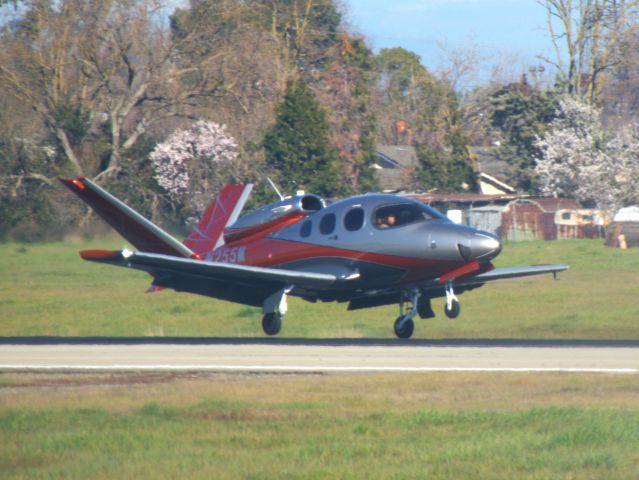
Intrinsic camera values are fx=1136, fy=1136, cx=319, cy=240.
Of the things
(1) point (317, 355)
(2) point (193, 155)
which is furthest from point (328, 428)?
(2) point (193, 155)

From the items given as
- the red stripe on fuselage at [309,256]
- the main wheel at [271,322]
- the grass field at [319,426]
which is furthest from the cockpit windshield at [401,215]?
the grass field at [319,426]

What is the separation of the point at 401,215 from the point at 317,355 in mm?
5049

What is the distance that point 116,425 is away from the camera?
1148 centimetres

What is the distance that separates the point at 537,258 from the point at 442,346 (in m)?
31.1

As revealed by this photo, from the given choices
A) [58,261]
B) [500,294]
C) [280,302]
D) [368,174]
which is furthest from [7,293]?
[368,174]

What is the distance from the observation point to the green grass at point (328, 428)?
31.7 ft

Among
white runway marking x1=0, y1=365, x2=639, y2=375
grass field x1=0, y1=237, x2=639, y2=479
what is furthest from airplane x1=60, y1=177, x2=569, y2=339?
grass field x1=0, y1=237, x2=639, y2=479

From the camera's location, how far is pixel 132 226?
24094 millimetres

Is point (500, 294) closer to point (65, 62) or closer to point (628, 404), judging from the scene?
point (628, 404)

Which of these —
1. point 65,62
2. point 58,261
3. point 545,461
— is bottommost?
point 545,461

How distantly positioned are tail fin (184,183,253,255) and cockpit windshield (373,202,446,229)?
16.8 feet

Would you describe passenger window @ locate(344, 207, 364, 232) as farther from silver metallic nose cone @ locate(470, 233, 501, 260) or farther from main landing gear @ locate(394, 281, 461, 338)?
silver metallic nose cone @ locate(470, 233, 501, 260)

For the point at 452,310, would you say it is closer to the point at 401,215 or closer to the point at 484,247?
the point at 484,247

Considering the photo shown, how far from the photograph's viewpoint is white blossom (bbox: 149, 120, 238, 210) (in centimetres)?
6316
